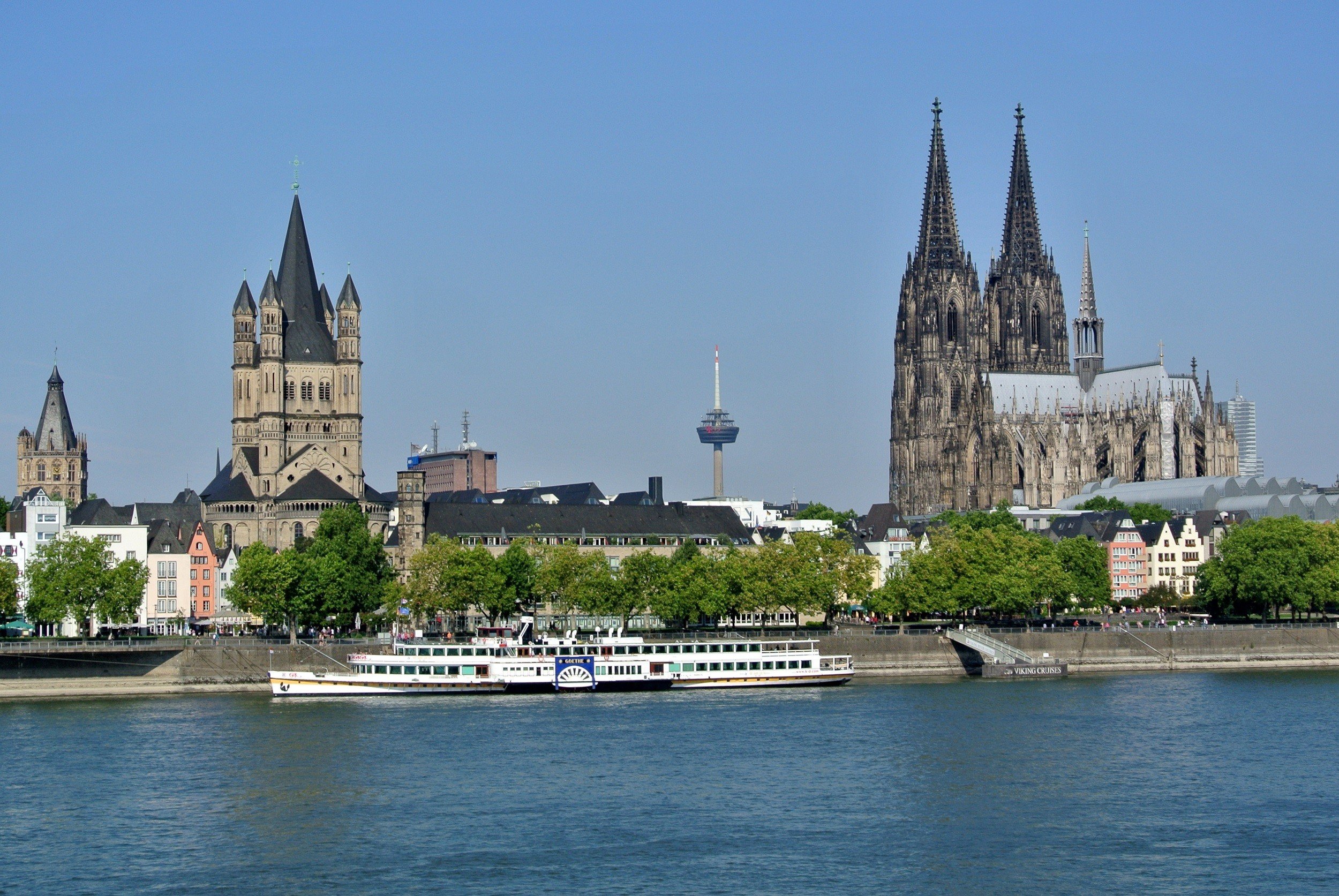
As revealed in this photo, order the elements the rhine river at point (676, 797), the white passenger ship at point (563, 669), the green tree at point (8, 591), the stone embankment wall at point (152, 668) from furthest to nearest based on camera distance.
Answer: the green tree at point (8, 591), the white passenger ship at point (563, 669), the stone embankment wall at point (152, 668), the rhine river at point (676, 797)

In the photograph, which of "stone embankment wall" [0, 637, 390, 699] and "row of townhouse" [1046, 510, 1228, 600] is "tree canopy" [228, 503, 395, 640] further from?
"row of townhouse" [1046, 510, 1228, 600]

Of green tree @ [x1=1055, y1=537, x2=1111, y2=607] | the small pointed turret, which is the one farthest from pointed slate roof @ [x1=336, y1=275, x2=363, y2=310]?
green tree @ [x1=1055, y1=537, x2=1111, y2=607]

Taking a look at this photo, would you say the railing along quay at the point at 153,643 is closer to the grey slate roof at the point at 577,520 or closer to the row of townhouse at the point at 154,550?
the row of townhouse at the point at 154,550

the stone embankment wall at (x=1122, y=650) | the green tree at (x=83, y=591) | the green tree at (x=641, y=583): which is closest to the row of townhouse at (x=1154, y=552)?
the stone embankment wall at (x=1122, y=650)

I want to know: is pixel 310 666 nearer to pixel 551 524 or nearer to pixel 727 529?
pixel 551 524

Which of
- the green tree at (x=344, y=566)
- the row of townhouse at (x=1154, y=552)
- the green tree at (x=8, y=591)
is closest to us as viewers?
the green tree at (x=8, y=591)

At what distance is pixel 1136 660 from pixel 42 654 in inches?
2080

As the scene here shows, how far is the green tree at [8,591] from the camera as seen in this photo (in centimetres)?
10369

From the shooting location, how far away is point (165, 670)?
91.4 metres

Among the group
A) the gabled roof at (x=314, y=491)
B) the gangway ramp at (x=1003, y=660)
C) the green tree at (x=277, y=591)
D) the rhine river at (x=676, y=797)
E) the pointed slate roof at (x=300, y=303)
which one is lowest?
the rhine river at (x=676, y=797)

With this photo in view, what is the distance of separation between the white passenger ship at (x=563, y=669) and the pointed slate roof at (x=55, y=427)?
228 ft

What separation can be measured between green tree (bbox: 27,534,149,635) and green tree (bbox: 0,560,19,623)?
1.59 m

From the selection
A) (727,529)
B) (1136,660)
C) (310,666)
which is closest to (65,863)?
(310,666)

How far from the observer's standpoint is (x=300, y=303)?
139 m
